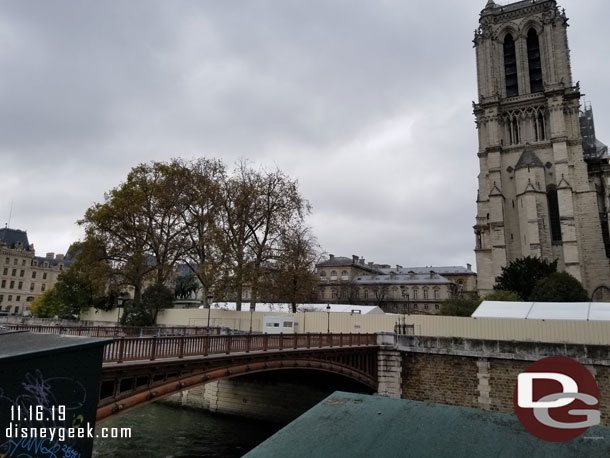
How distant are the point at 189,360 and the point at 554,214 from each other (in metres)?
49.4

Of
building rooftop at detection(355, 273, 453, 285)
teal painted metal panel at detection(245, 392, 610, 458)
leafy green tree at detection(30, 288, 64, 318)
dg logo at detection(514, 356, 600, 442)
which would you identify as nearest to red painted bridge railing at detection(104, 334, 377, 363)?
teal painted metal panel at detection(245, 392, 610, 458)

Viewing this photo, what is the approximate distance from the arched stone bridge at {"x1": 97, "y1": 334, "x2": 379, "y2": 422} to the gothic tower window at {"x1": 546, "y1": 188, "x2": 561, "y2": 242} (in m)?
38.9

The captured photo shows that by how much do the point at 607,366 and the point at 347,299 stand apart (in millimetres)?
60929

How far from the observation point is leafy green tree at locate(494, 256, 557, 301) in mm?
40031

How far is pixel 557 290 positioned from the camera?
35094 millimetres

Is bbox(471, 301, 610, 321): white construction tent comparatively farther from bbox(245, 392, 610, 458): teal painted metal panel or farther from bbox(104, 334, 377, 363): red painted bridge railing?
bbox(245, 392, 610, 458): teal painted metal panel

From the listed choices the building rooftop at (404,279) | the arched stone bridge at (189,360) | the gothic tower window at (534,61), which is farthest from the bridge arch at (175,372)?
the building rooftop at (404,279)

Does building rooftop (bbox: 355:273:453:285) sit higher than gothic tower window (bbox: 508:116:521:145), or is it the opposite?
gothic tower window (bbox: 508:116:521:145)

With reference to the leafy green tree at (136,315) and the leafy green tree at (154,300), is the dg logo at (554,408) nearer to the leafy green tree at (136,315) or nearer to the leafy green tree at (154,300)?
the leafy green tree at (136,315)

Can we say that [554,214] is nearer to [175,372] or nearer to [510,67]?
[510,67]

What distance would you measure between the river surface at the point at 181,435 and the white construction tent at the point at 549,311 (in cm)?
1548

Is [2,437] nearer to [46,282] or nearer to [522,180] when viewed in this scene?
[522,180]

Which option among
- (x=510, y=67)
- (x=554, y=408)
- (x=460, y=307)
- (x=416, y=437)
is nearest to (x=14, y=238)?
(x=460, y=307)

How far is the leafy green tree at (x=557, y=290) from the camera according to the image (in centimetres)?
3497
